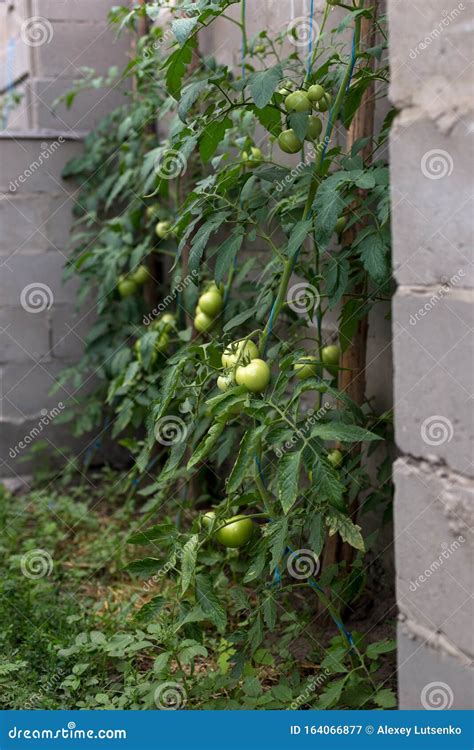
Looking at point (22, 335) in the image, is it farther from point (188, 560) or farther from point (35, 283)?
point (188, 560)

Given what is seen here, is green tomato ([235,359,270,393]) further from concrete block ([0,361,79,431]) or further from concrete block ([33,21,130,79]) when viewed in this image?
concrete block ([33,21,130,79])

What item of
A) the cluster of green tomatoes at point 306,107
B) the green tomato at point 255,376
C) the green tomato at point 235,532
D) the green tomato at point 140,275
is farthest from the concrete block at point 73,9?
the green tomato at point 235,532

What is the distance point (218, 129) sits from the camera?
5.94 ft

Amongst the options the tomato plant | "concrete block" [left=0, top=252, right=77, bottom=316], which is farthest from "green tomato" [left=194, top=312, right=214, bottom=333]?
"concrete block" [left=0, top=252, right=77, bottom=316]

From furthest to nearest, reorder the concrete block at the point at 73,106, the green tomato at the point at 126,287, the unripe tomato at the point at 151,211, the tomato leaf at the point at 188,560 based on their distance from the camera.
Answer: the concrete block at the point at 73,106 → the green tomato at the point at 126,287 → the unripe tomato at the point at 151,211 → the tomato leaf at the point at 188,560

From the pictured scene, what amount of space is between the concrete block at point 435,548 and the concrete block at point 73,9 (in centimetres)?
274

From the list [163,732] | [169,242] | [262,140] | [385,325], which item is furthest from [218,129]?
[169,242]

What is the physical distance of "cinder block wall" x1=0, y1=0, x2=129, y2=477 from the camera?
341 cm

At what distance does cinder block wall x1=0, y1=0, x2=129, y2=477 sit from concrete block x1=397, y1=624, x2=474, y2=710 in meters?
2.27

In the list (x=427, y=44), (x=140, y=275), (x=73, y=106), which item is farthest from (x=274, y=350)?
(x=73, y=106)

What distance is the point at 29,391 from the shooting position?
3.47m

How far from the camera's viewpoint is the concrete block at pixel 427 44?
117 cm

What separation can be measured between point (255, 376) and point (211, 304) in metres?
0.72

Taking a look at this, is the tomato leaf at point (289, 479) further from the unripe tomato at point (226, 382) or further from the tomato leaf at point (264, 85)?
the tomato leaf at point (264, 85)
